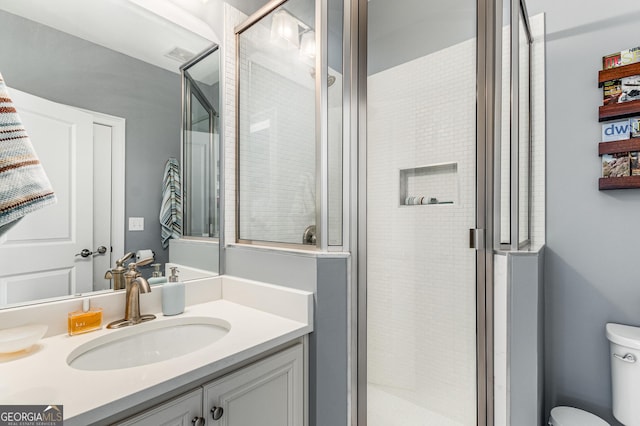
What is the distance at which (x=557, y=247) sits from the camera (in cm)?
178

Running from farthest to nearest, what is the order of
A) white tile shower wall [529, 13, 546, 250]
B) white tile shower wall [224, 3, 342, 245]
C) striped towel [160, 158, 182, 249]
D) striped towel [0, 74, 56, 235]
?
white tile shower wall [529, 13, 546, 250]
striped towel [160, 158, 182, 249]
white tile shower wall [224, 3, 342, 245]
striped towel [0, 74, 56, 235]

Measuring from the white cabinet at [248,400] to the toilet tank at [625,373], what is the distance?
58.6 inches

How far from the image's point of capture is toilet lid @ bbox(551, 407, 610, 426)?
4.88 feet

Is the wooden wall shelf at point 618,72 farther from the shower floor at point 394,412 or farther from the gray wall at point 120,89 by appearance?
the gray wall at point 120,89

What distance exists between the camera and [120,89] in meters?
1.14

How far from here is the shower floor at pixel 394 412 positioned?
1.24m

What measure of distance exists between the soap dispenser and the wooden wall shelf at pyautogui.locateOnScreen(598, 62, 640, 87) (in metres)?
2.26

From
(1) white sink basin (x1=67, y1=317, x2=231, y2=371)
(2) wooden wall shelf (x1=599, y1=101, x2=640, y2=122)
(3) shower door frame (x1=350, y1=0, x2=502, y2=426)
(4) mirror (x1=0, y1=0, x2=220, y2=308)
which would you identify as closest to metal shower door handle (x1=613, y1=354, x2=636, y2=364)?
(3) shower door frame (x1=350, y1=0, x2=502, y2=426)

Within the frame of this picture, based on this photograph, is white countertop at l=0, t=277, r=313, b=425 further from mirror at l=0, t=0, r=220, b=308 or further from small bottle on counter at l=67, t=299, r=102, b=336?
mirror at l=0, t=0, r=220, b=308

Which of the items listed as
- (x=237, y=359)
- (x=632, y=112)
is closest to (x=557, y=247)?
(x=632, y=112)

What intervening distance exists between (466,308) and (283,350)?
3.08 feet

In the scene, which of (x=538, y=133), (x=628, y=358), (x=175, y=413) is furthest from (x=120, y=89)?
(x=628, y=358)

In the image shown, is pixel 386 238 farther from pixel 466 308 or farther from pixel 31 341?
pixel 31 341

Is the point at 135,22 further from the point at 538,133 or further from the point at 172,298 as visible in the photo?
the point at 538,133
